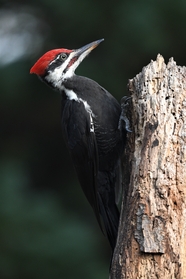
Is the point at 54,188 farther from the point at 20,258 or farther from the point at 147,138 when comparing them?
the point at 147,138

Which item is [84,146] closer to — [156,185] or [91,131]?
[91,131]

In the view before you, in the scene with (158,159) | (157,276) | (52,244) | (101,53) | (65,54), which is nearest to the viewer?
(157,276)

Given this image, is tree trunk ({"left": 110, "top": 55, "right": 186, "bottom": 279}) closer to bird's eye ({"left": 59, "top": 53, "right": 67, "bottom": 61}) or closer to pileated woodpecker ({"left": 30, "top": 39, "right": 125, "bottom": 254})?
pileated woodpecker ({"left": 30, "top": 39, "right": 125, "bottom": 254})

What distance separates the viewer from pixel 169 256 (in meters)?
3.27

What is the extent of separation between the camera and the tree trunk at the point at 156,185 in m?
3.28

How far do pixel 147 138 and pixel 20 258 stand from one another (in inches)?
103

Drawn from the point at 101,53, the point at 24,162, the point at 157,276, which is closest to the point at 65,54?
the point at 101,53

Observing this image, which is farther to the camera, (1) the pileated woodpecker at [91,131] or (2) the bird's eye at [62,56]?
(2) the bird's eye at [62,56]

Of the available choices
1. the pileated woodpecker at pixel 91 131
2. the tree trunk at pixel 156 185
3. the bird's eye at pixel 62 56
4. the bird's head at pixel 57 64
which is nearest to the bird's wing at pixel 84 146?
the pileated woodpecker at pixel 91 131

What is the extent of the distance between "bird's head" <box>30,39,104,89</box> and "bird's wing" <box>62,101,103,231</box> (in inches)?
11.8

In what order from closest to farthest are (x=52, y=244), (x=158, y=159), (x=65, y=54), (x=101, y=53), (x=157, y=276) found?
(x=157, y=276) < (x=158, y=159) < (x=65, y=54) < (x=52, y=244) < (x=101, y=53)

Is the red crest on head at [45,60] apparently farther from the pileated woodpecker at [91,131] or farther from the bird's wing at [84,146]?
the bird's wing at [84,146]

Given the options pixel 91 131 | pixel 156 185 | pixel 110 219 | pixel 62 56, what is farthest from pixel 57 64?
pixel 156 185

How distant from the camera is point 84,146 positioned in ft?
14.8
